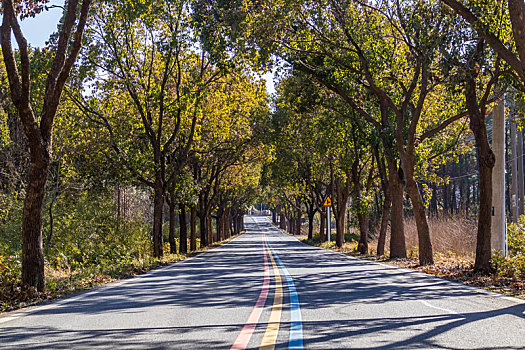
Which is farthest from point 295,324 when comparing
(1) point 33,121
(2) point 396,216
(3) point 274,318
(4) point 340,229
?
(4) point 340,229

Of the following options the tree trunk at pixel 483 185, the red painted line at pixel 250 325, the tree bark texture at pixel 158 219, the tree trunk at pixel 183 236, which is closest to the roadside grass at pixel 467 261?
the tree trunk at pixel 483 185

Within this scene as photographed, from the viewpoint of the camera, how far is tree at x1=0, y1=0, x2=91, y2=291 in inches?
393

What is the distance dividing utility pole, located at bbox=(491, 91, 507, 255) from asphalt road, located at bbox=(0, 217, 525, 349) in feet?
11.3

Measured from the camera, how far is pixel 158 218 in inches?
920

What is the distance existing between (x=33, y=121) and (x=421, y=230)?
1271cm

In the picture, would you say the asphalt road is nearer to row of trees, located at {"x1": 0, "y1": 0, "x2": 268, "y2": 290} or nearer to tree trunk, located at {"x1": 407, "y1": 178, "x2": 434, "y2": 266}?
tree trunk, located at {"x1": 407, "y1": 178, "x2": 434, "y2": 266}

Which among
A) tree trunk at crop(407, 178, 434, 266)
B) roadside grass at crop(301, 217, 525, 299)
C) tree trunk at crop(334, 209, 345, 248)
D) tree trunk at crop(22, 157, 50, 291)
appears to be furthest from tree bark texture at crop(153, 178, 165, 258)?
tree trunk at crop(334, 209, 345, 248)

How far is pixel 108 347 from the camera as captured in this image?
218 inches

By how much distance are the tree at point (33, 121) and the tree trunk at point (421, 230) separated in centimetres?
1200

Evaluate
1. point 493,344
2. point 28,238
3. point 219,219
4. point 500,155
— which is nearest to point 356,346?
point 493,344

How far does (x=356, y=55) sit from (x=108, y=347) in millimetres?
16329

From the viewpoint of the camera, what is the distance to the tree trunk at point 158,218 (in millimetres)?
22984

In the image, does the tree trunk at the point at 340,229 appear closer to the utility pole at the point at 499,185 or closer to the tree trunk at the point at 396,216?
the tree trunk at the point at 396,216

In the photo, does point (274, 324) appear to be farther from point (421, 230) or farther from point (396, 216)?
point (396, 216)
